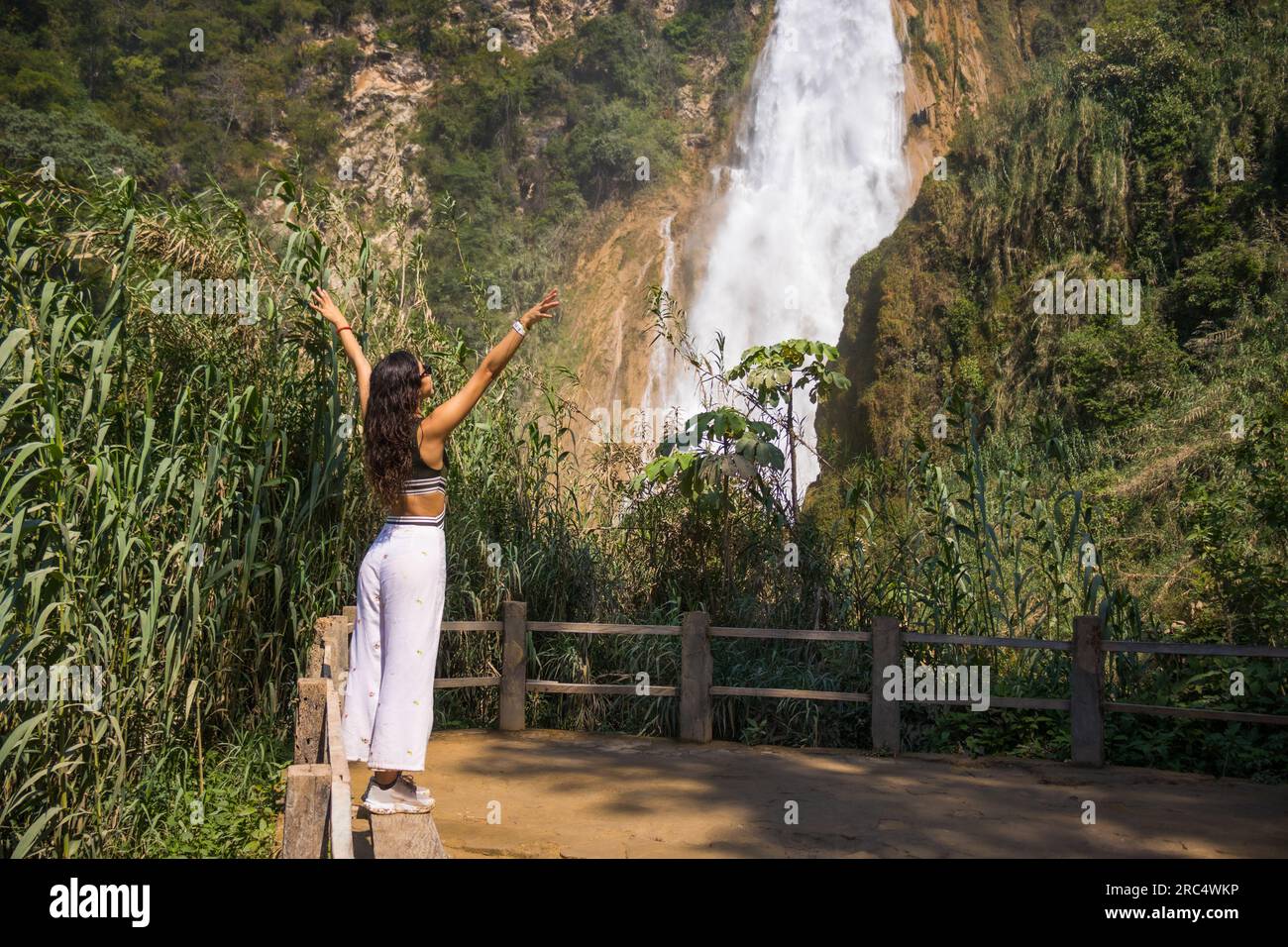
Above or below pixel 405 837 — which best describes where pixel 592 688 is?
below

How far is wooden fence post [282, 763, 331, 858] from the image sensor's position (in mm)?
3076

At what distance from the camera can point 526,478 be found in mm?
8469

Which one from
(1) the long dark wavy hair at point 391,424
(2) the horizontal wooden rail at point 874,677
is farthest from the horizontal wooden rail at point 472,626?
(1) the long dark wavy hair at point 391,424

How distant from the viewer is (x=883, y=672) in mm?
7215

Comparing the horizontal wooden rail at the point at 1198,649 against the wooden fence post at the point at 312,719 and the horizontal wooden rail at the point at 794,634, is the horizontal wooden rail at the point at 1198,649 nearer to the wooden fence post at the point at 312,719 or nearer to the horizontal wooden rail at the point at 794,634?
the horizontal wooden rail at the point at 794,634

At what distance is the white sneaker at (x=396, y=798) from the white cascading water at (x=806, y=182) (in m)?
29.7

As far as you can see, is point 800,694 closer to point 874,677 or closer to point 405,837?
point 874,677

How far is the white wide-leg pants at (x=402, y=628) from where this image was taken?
3.94 m

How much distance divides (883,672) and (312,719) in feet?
13.2

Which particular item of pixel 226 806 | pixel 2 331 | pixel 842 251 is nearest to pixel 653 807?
pixel 226 806

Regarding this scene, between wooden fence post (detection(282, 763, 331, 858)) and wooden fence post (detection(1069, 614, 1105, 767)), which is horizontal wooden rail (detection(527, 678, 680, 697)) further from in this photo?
wooden fence post (detection(282, 763, 331, 858))

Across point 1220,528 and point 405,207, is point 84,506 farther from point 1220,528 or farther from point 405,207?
point 1220,528

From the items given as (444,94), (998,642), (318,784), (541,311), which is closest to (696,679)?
(998,642)
